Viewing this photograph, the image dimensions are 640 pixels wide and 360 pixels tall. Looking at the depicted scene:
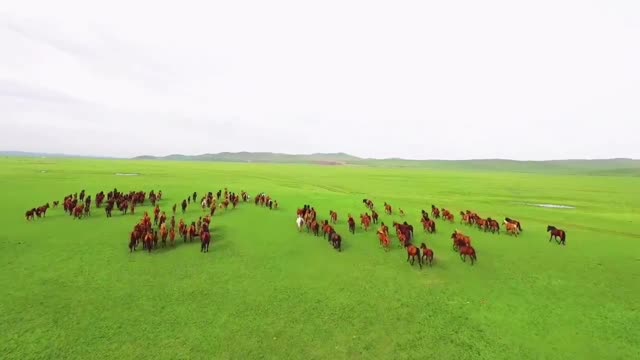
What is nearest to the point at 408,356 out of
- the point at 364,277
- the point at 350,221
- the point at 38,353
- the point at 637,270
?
the point at 364,277

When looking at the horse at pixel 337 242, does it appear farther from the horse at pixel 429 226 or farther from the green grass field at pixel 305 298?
the horse at pixel 429 226

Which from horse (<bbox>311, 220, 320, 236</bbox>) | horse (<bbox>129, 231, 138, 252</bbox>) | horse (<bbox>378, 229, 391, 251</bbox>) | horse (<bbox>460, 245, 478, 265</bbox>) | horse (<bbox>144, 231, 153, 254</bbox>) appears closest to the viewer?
horse (<bbox>460, 245, 478, 265</bbox>)

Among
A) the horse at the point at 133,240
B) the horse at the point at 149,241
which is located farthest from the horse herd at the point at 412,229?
the horse at the point at 133,240

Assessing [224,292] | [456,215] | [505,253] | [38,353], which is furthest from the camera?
[456,215]

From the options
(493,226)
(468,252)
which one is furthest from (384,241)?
(493,226)

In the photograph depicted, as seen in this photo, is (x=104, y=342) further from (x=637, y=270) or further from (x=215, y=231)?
(x=637, y=270)

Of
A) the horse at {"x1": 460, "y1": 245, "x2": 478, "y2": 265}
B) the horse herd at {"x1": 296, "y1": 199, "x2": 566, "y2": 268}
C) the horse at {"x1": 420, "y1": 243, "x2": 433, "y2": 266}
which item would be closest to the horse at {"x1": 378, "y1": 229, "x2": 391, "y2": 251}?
the horse herd at {"x1": 296, "y1": 199, "x2": 566, "y2": 268}

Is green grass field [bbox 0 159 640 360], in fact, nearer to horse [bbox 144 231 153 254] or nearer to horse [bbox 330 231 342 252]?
horse [bbox 330 231 342 252]

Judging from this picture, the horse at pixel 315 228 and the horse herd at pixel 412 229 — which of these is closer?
the horse herd at pixel 412 229

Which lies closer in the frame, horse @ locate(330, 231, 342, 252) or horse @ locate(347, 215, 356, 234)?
horse @ locate(330, 231, 342, 252)
